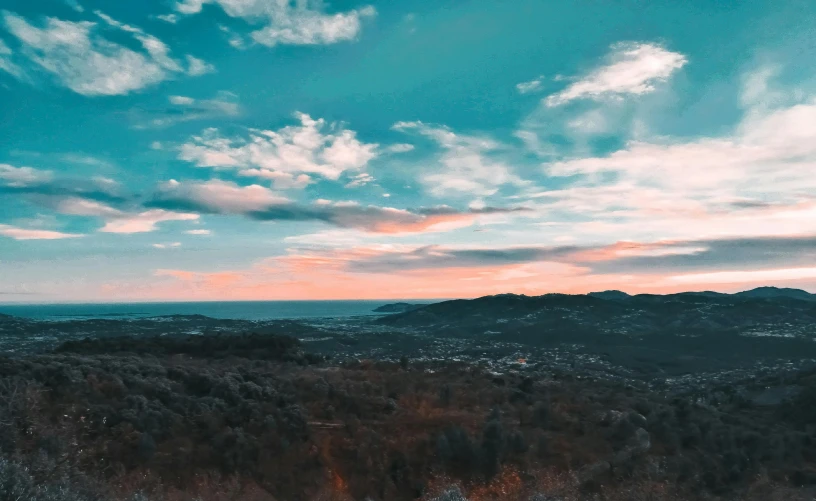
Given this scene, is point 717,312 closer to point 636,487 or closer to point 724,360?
point 724,360

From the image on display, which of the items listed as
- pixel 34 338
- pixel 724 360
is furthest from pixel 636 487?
pixel 34 338

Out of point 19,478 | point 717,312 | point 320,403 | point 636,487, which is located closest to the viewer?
point 19,478

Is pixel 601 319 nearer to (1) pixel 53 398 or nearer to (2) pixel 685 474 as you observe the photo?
(2) pixel 685 474

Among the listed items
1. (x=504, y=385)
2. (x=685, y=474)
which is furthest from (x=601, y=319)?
Result: (x=685, y=474)

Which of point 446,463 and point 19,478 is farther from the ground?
point 19,478

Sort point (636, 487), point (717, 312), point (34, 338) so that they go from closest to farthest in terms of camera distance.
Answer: point (636, 487)
point (34, 338)
point (717, 312)

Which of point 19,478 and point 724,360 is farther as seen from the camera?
point 724,360
